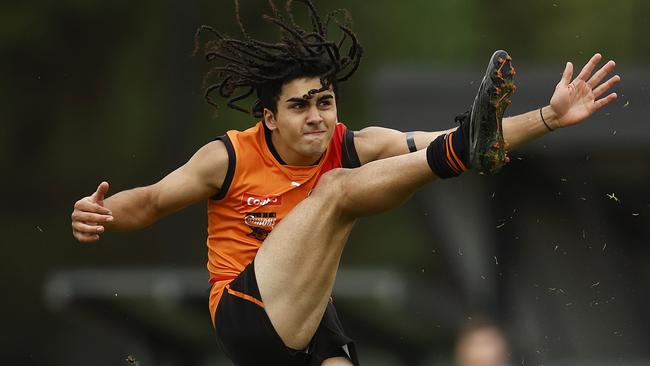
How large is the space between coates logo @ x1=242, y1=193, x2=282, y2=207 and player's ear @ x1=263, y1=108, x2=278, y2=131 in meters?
0.35

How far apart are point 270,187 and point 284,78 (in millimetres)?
523

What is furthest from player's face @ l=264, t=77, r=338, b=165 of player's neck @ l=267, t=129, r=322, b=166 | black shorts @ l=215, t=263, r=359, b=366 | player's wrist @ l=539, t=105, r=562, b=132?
player's wrist @ l=539, t=105, r=562, b=132

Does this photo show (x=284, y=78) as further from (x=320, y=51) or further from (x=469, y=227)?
(x=469, y=227)

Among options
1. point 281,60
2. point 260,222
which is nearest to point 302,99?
point 281,60

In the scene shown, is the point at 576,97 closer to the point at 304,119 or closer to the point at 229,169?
the point at 304,119

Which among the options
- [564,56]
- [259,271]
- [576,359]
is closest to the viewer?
[259,271]

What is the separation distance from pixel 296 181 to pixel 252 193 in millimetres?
217

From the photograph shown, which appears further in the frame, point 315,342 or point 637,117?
point 637,117

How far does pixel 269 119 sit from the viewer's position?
7328 mm

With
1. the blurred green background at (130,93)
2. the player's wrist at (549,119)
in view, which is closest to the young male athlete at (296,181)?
the player's wrist at (549,119)

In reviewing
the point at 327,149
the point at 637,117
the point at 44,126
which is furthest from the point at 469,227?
the point at 44,126

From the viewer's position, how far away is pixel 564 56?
19.6 metres

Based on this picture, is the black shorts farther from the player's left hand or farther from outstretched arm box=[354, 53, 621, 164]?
the player's left hand

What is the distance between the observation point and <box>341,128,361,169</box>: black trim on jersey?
729 centimetres
